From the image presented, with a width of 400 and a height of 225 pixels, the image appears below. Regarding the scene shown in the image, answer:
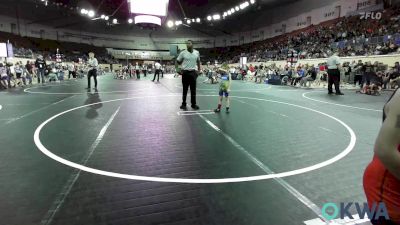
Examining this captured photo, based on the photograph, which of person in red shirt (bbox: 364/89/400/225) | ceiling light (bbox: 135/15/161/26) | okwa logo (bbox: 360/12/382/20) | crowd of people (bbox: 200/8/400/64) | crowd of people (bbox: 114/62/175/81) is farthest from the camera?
ceiling light (bbox: 135/15/161/26)

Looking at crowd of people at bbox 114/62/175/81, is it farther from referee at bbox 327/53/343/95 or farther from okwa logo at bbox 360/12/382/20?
okwa logo at bbox 360/12/382/20

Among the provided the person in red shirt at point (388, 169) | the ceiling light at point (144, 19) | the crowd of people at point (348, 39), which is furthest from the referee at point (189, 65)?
the ceiling light at point (144, 19)

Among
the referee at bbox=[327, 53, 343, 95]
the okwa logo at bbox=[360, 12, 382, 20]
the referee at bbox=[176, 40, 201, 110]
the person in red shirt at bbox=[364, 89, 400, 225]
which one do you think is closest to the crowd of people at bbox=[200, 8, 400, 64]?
the okwa logo at bbox=[360, 12, 382, 20]

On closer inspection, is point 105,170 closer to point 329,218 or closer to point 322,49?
point 329,218

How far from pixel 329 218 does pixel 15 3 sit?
50297 mm

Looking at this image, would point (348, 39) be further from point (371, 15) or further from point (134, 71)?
point (134, 71)

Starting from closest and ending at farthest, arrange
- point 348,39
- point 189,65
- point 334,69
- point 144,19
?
point 189,65 → point 334,69 → point 348,39 → point 144,19

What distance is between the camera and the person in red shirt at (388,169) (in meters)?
1.20

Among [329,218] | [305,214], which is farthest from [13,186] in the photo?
[329,218]

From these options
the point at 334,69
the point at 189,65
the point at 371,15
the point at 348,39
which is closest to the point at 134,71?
the point at 348,39

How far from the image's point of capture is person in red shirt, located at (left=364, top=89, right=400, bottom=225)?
3.94 ft

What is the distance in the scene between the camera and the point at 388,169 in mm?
1260

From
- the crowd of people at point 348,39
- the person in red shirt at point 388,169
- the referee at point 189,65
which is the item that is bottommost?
the person in red shirt at point 388,169

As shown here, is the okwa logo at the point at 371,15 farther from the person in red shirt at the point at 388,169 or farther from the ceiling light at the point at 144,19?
the person in red shirt at the point at 388,169
